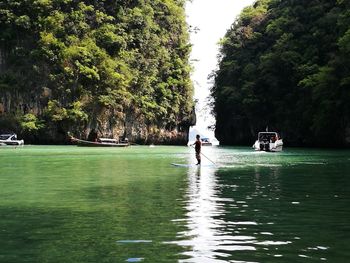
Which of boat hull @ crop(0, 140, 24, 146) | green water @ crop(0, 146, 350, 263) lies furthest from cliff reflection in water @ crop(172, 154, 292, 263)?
boat hull @ crop(0, 140, 24, 146)

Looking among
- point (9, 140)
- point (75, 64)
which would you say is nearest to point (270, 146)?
point (9, 140)

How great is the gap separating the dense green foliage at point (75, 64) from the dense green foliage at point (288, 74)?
13.9 metres

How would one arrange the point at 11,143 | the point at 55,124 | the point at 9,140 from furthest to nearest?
1. the point at 55,124
2. the point at 9,140
3. the point at 11,143

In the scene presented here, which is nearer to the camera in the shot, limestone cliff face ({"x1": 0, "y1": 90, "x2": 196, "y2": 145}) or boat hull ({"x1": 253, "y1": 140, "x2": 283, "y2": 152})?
boat hull ({"x1": 253, "y1": 140, "x2": 283, "y2": 152})

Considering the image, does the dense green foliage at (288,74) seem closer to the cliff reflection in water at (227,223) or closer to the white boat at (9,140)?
the white boat at (9,140)

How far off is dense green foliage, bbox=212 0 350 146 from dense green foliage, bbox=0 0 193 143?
13.9 m

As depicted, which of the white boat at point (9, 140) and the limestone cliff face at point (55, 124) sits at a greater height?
the limestone cliff face at point (55, 124)

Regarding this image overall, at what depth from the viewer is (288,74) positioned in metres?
83.6

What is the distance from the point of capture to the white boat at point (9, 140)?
73.7m

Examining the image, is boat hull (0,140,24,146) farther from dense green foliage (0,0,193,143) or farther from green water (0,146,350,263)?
green water (0,146,350,263)

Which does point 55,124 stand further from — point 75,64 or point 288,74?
point 288,74

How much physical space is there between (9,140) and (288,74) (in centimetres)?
4004

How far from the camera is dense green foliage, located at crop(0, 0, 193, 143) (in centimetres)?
8381

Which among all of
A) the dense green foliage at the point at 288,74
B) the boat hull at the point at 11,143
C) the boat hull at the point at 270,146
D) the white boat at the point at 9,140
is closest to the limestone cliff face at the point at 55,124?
the white boat at the point at 9,140
